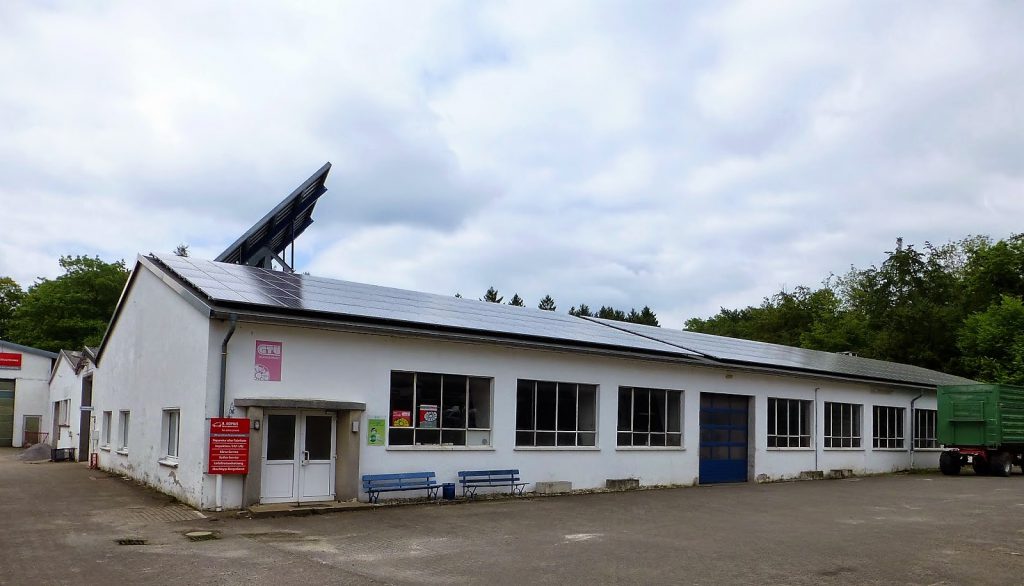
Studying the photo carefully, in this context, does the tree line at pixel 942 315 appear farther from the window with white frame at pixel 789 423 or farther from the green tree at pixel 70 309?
the green tree at pixel 70 309

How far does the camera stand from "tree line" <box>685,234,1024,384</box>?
136 ft

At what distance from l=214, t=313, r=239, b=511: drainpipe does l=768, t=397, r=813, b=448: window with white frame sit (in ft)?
55.4

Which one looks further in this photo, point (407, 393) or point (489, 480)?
point (489, 480)

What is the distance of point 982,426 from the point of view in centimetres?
2742

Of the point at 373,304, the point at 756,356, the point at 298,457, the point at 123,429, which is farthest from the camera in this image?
the point at 756,356

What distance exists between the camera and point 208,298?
568 inches

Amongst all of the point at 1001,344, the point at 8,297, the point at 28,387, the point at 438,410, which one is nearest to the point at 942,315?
the point at 1001,344

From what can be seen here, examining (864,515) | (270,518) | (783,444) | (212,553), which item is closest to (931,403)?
(783,444)

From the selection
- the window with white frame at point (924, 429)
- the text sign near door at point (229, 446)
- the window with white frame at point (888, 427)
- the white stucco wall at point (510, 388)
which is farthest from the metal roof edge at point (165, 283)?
the window with white frame at point (924, 429)

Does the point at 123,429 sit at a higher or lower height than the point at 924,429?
higher

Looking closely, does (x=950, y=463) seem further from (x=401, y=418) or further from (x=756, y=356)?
(x=401, y=418)

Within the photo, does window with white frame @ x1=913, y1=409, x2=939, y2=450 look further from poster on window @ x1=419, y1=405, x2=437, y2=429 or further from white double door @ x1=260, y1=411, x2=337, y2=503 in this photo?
white double door @ x1=260, y1=411, x2=337, y2=503

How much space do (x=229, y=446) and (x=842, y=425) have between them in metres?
21.5

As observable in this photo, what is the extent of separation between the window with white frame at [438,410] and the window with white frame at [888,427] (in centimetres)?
1808
